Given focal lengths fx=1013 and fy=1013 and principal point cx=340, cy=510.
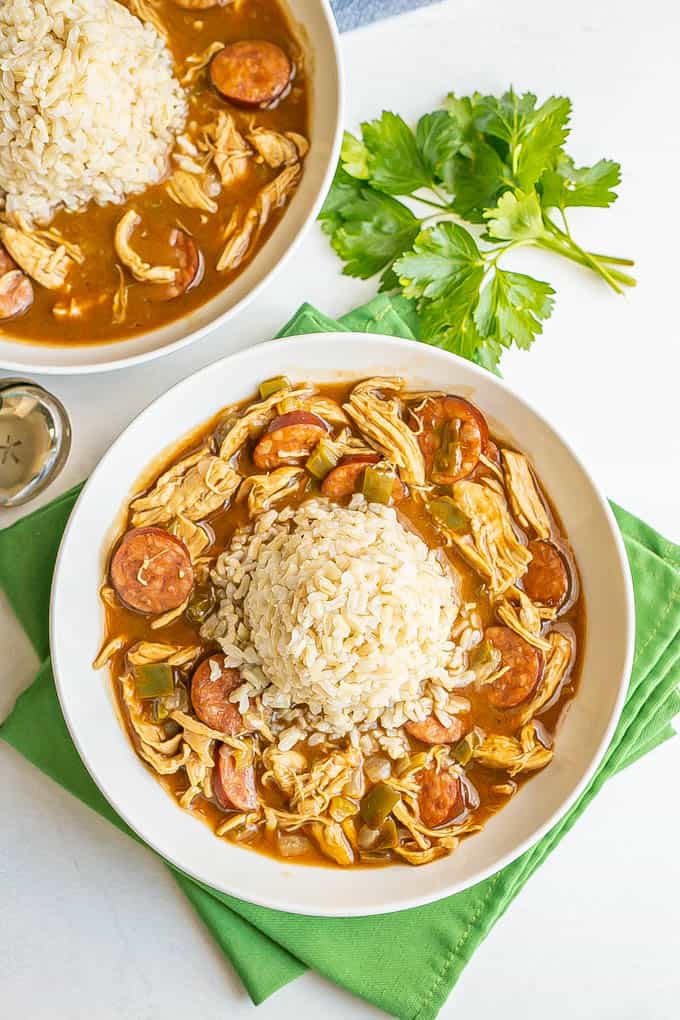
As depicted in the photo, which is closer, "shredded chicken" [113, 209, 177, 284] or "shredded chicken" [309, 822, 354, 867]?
"shredded chicken" [309, 822, 354, 867]

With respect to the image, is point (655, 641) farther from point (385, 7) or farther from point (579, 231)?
point (385, 7)

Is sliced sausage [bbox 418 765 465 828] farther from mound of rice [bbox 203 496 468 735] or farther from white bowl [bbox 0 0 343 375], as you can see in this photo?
white bowl [bbox 0 0 343 375]

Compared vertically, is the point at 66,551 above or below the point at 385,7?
below

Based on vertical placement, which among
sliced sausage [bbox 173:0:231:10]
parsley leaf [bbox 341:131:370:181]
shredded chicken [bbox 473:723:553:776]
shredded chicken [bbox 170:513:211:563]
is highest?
sliced sausage [bbox 173:0:231:10]

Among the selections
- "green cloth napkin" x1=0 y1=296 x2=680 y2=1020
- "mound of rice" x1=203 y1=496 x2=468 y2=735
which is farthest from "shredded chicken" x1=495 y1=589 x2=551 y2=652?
"green cloth napkin" x1=0 y1=296 x2=680 y2=1020

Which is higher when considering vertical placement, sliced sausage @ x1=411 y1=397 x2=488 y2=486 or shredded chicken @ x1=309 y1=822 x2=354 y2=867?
sliced sausage @ x1=411 y1=397 x2=488 y2=486

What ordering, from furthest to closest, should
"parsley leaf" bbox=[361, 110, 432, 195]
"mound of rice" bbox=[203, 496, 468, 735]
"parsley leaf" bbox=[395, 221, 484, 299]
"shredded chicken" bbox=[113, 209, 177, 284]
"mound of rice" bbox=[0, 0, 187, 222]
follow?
"parsley leaf" bbox=[361, 110, 432, 195] < "parsley leaf" bbox=[395, 221, 484, 299] < "shredded chicken" bbox=[113, 209, 177, 284] < "mound of rice" bbox=[0, 0, 187, 222] < "mound of rice" bbox=[203, 496, 468, 735]

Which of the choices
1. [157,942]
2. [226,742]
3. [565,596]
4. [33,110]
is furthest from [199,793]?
[33,110]
